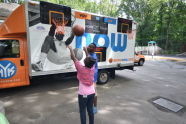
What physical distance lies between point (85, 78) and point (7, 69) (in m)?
3.22

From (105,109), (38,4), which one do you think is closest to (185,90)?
(105,109)

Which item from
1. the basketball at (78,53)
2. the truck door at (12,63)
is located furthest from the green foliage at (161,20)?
the truck door at (12,63)

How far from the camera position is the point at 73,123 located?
10.0 ft

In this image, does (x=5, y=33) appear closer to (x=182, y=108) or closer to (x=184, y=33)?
(x=182, y=108)

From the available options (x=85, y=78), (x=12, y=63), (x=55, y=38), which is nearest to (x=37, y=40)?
(x=55, y=38)

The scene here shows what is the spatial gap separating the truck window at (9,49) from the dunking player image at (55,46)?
2.50 feet

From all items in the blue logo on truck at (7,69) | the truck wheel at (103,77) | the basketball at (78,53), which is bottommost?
the truck wheel at (103,77)

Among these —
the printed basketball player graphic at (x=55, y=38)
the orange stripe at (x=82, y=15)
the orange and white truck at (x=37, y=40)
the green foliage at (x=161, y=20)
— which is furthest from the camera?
the green foliage at (x=161, y=20)

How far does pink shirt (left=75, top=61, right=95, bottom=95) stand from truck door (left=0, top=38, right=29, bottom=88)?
2931 mm

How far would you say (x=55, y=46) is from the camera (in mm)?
4461

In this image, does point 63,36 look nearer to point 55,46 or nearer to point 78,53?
point 55,46

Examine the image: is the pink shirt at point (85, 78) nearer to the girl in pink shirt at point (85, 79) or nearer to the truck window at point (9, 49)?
the girl in pink shirt at point (85, 79)

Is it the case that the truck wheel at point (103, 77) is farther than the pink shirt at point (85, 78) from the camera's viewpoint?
Yes

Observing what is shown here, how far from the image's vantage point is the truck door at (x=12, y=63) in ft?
13.5
